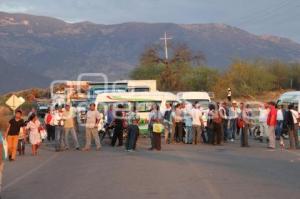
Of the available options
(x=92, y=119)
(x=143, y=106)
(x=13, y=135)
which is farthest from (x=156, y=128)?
(x=143, y=106)

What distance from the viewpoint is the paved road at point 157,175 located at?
44.2 ft

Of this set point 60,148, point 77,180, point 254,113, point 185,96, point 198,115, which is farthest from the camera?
point 185,96

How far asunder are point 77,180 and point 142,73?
7947cm

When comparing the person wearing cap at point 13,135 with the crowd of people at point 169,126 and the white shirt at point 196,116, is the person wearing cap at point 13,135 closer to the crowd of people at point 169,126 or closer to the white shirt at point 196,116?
the crowd of people at point 169,126

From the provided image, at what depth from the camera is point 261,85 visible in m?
80.5

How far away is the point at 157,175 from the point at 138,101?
17.1 metres

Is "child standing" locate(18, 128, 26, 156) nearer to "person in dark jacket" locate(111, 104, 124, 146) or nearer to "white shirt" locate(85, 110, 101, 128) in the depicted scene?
"white shirt" locate(85, 110, 101, 128)

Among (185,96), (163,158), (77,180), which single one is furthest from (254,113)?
(77,180)

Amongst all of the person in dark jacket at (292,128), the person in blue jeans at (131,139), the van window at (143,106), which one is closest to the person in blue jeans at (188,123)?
the van window at (143,106)

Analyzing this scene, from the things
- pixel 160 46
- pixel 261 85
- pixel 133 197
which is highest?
pixel 160 46

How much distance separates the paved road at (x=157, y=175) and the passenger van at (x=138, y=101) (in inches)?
299

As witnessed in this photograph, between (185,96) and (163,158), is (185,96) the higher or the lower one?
the higher one

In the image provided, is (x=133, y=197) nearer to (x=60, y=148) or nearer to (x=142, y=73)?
(x=60, y=148)

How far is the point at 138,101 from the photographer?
110ft
